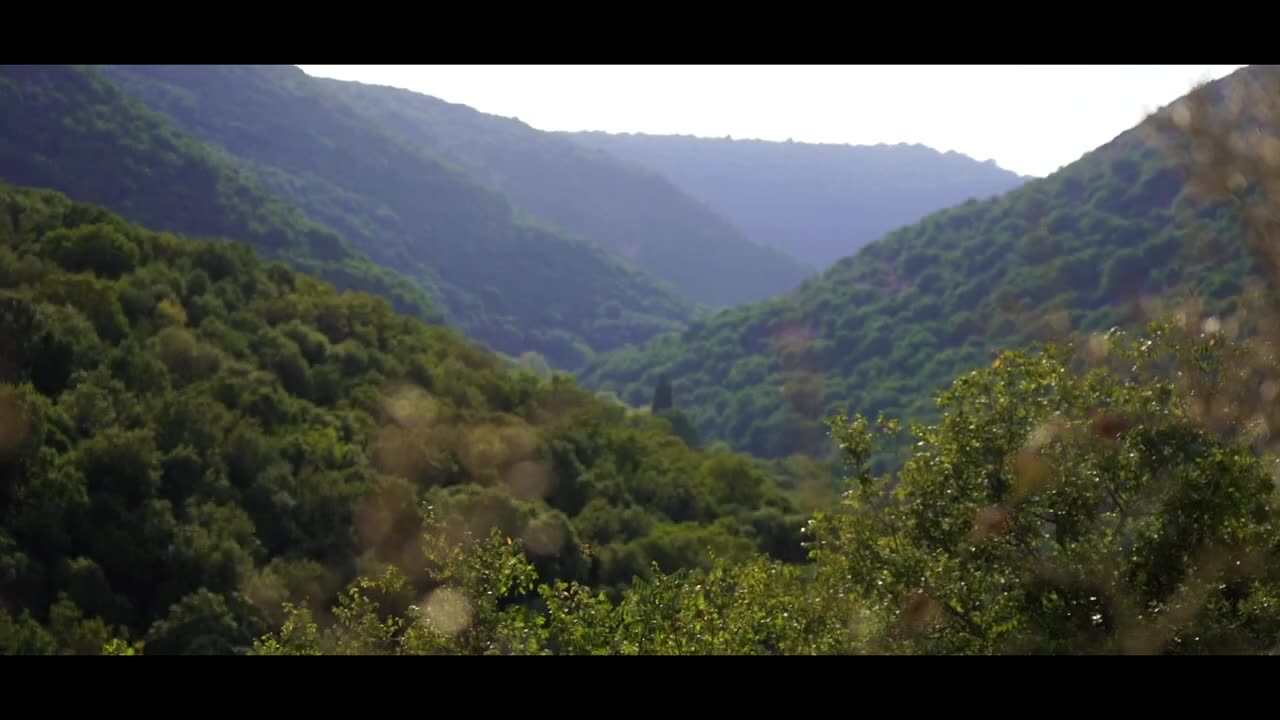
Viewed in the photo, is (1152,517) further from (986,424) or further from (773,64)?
(773,64)

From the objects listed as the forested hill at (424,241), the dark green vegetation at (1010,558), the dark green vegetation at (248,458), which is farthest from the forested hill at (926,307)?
the dark green vegetation at (1010,558)

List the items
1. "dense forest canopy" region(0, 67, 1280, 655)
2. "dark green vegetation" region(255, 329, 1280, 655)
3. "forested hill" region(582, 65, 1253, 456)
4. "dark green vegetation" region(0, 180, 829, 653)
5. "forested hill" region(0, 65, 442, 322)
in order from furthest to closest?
1. "forested hill" region(0, 65, 442, 322)
2. "forested hill" region(582, 65, 1253, 456)
3. "dark green vegetation" region(0, 180, 829, 653)
4. "dark green vegetation" region(255, 329, 1280, 655)
5. "dense forest canopy" region(0, 67, 1280, 655)

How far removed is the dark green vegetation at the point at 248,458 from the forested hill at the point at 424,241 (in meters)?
126

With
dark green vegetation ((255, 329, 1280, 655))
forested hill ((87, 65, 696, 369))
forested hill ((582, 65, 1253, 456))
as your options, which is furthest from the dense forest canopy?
forested hill ((87, 65, 696, 369))

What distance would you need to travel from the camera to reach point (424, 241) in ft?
627

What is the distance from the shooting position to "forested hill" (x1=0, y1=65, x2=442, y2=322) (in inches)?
3590

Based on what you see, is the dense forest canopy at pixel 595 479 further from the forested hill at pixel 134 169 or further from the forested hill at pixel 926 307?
the forested hill at pixel 134 169

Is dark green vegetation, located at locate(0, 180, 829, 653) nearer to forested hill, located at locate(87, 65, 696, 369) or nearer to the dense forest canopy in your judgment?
the dense forest canopy

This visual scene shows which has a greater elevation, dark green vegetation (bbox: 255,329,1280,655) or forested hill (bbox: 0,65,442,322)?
dark green vegetation (bbox: 255,329,1280,655)

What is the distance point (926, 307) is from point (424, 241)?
367 ft

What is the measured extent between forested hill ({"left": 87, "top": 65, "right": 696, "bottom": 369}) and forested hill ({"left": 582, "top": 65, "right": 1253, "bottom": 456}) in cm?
5458

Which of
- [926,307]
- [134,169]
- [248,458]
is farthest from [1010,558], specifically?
[134,169]
